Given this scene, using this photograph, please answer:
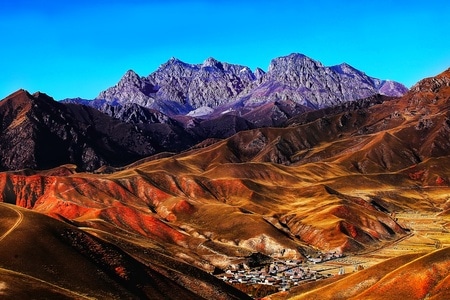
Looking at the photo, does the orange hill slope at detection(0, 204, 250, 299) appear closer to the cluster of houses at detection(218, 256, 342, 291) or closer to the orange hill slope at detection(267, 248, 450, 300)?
the orange hill slope at detection(267, 248, 450, 300)

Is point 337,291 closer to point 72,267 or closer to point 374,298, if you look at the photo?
point 374,298

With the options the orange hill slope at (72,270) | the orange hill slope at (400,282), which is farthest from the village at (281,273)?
the orange hill slope at (400,282)

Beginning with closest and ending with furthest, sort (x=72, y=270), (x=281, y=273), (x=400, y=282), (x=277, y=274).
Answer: (x=400, y=282) < (x=72, y=270) < (x=277, y=274) < (x=281, y=273)

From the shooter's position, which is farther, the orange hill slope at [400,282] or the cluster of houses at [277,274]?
the cluster of houses at [277,274]

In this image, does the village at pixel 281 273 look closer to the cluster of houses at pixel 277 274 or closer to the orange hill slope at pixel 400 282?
the cluster of houses at pixel 277 274

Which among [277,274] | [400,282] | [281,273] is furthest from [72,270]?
[281,273]

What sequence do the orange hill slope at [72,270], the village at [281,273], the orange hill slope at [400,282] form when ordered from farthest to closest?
the village at [281,273]
the orange hill slope at [72,270]
the orange hill slope at [400,282]

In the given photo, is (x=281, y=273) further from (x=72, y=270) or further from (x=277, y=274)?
(x=72, y=270)

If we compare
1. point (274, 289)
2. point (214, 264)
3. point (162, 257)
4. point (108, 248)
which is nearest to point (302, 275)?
point (274, 289)
